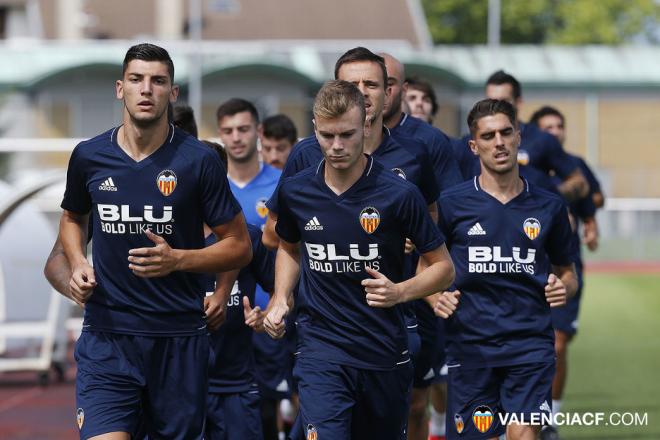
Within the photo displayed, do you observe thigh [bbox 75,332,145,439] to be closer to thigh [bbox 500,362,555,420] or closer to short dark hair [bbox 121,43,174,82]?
short dark hair [bbox 121,43,174,82]

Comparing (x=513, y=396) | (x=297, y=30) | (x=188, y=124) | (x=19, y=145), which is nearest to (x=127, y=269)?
(x=188, y=124)

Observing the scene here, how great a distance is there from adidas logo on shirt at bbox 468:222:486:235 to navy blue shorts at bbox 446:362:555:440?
76 cm

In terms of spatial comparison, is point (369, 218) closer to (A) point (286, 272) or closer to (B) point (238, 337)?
(A) point (286, 272)

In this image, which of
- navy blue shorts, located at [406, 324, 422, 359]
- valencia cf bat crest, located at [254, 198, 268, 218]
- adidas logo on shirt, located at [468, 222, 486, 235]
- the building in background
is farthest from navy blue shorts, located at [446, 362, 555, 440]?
the building in background

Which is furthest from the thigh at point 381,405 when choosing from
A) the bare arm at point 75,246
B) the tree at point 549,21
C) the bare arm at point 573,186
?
the tree at point 549,21

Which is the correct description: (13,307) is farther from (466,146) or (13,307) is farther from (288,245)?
(288,245)

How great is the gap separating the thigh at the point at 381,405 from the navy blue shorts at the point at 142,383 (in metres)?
0.76

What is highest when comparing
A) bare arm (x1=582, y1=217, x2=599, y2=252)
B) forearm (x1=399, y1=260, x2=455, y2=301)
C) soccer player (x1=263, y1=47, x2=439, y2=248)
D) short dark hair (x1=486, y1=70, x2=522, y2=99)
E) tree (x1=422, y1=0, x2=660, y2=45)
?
tree (x1=422, y1=0, x2=660, y2=45)

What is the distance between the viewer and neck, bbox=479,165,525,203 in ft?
26.5

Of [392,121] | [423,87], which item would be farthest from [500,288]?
[423,87]

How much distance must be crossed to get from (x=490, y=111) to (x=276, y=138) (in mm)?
2581

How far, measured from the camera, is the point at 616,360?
17.1 m

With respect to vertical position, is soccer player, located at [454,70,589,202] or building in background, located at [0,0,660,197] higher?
building in background, located at [0,0,660,197]

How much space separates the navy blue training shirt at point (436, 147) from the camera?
8305 mm
